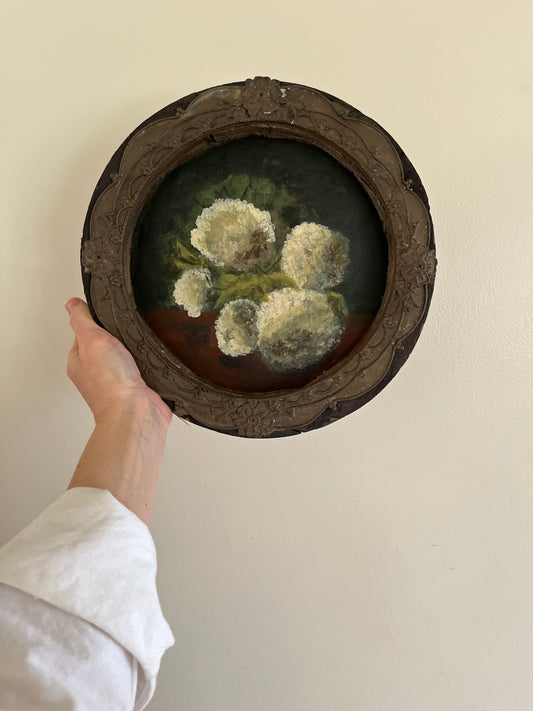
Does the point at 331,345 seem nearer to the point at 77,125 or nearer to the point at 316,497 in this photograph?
the point at 316,497

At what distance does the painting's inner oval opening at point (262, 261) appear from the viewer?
3.28 feet

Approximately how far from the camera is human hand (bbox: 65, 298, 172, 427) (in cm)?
99

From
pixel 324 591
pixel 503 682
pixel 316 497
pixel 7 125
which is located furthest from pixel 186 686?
pixel 7 125

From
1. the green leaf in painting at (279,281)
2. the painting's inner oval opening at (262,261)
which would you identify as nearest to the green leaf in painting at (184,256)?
the painting's inner oval opening at (262,261)

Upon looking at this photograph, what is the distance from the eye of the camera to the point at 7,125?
3.81 feet

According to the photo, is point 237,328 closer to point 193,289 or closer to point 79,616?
point 193,289

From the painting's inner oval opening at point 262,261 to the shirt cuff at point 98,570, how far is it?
372mm

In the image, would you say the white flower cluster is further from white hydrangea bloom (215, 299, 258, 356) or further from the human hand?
the human hand

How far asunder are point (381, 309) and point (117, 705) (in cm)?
72

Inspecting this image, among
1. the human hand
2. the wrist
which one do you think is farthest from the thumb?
the wrist

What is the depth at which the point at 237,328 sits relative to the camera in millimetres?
1028

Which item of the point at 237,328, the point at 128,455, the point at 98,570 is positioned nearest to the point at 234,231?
the point at 237,328

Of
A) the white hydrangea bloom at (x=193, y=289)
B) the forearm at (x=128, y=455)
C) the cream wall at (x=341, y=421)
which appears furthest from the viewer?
the cream wall at (x=341, y=421)

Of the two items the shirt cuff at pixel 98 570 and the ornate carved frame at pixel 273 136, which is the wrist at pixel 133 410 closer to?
the ornate carved frame at pixel 273 136
